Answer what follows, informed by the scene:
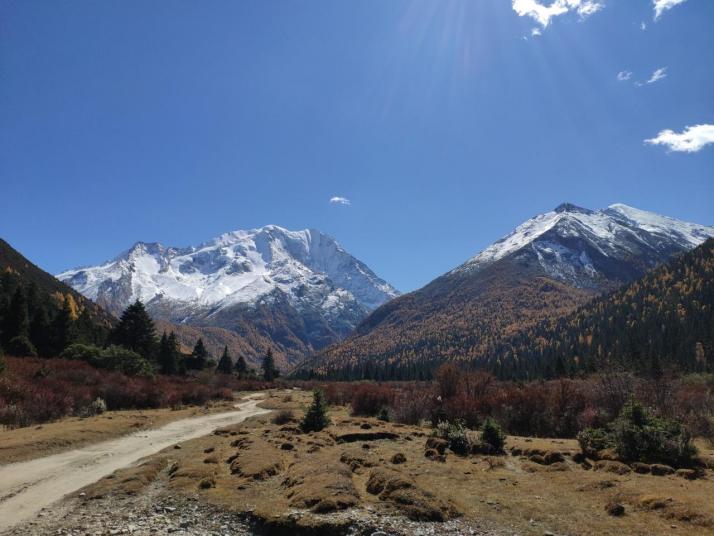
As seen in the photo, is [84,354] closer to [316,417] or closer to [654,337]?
[316,417]

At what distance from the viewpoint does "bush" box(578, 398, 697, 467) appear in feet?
69.4

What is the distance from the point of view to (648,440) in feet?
72.3

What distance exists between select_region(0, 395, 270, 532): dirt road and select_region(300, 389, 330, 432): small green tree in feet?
27.9

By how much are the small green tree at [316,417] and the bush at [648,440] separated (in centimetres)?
2058

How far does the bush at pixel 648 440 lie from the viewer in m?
21.2

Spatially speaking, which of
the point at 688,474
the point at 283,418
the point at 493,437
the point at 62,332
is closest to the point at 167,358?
the point at 62,332

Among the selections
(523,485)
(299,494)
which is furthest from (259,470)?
(523,485)

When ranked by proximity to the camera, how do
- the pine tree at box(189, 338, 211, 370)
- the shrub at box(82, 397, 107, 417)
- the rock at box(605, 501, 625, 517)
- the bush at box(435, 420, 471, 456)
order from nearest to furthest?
1. the rock at box(605, 501, 625, 517)
2. the bush at box(435, 420, 471, 456)
3. the shrub at box(82, 397, 107, 417)
4. the pine tree at box(189, 338, 211, 370)

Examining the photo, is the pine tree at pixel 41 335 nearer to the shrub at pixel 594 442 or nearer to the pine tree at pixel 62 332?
the pine tree at pixel 62 332

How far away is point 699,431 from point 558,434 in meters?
10.3

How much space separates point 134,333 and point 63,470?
73137mm

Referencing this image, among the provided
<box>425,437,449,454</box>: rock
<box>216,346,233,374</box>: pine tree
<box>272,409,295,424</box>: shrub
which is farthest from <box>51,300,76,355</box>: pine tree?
<box>216,346,233,374</box>: pine tree

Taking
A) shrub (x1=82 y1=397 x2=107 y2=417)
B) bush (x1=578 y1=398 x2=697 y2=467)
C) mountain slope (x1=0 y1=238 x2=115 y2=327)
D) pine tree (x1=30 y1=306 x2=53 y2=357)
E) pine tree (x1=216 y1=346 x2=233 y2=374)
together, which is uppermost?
mountain slope (x1=0 y1=238 x2=115 y2=327)

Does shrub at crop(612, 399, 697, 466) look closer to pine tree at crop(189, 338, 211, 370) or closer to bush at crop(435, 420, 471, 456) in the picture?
bush at crop(435, 420, 471, 456)
